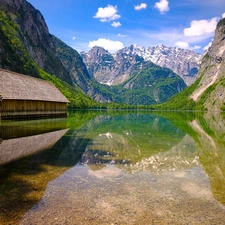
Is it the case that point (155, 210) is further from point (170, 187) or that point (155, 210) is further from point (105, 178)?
point (105, 178)

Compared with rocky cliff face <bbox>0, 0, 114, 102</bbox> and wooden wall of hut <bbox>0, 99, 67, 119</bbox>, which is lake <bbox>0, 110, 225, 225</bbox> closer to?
wooden wall of hut <bbox>0, 99, 67, 119</bbox>

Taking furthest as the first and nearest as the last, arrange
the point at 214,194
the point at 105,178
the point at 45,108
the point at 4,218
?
the point at 45,108 → the point at 105,178 → the point at 214,194 → the point at 4,218

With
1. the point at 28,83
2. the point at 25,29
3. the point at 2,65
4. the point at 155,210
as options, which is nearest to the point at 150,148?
the point at 155,210

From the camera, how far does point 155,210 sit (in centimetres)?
815

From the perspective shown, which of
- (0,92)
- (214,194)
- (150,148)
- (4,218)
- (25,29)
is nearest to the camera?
(4,218)

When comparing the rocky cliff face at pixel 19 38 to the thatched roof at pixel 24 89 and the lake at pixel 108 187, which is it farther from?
the lake at pixel 108 187

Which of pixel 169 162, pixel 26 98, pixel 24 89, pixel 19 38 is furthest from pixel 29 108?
pixel 19 38

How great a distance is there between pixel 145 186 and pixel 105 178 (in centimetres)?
196

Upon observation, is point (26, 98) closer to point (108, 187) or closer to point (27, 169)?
point (27, 169)

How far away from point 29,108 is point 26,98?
3.43m

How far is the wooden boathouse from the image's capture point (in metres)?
42.5

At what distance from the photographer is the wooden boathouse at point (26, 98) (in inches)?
1674

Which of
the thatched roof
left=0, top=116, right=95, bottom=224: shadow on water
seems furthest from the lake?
the thatched roof

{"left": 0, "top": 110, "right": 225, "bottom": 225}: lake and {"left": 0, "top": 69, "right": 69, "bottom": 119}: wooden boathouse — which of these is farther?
{"left": 0, "top": 69, "right": 69, "bottom": 119}: wooden boathouse
